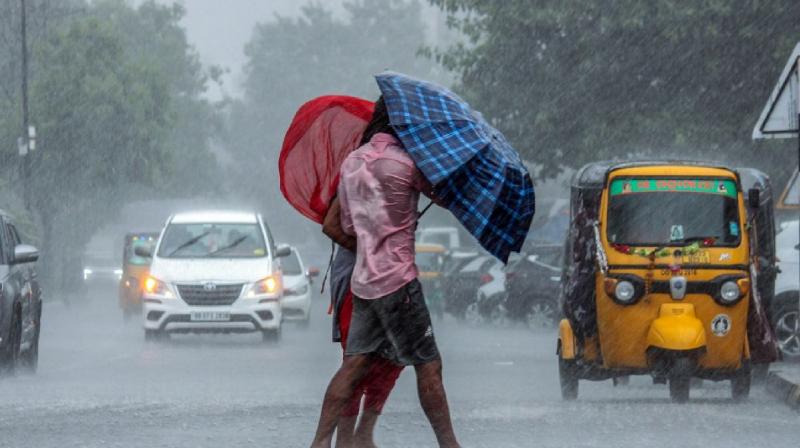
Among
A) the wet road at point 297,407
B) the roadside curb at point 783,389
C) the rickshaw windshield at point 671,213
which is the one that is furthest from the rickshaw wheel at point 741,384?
the rickshaw windshield at point 671,213

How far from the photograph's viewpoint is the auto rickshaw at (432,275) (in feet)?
125

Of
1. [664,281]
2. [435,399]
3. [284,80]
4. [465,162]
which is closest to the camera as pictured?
[435,399]

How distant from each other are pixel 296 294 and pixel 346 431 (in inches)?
885

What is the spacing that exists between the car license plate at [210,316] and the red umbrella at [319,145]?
1476cm

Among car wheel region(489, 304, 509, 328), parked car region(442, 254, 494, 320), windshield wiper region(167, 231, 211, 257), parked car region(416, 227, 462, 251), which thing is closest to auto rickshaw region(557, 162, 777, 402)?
windshield wiper region(167, 231, 211, 257)

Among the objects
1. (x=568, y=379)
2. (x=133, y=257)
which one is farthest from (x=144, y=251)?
(x=133, y=257)

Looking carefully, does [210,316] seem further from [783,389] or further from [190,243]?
[783,389]

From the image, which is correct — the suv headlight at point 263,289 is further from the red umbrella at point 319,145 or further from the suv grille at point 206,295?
the red umbrella at point 319,145

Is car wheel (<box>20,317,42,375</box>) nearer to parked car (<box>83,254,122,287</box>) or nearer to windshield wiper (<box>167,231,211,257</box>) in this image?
windshield wiper (<box>167,231,211,257</box>)

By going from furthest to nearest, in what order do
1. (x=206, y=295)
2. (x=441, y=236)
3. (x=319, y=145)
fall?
(x=441, y=236) < (x=206, y=295) < (x=319, y=145)

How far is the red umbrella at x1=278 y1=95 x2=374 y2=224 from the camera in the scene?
895cm

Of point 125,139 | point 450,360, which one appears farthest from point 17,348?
point 125,139

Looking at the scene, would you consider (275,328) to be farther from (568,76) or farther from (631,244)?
(568,76)

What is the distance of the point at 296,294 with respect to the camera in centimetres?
3106
